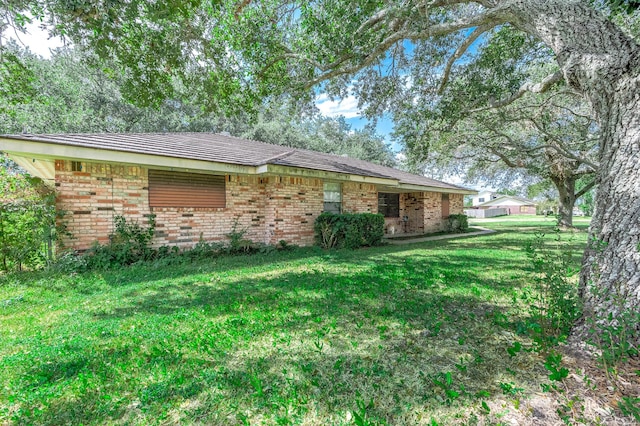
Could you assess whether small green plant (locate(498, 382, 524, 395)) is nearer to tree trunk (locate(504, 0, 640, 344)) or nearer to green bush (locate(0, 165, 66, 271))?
tree trunk (locate(504, 0, 640, 344))

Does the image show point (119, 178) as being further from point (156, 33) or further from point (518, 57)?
point (518, 57)

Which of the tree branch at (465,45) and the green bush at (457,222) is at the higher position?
the tree branch at (465,45)

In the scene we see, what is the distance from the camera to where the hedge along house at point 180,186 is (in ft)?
20.5

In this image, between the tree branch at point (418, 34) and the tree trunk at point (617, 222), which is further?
the tree branch at point (418, 34)

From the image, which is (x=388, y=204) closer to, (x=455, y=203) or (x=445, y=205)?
(x=445, y=205)

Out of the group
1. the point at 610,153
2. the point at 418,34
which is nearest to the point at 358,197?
the point at 418,34

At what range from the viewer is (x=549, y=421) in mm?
1771

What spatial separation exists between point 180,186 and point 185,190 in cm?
17

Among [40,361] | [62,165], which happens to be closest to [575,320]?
[40,361]

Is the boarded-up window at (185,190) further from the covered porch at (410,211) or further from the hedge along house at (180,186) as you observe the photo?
the covered porch at (410,211)

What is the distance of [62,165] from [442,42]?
9.98 metres

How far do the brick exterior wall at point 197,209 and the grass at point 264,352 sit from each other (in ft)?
6.06

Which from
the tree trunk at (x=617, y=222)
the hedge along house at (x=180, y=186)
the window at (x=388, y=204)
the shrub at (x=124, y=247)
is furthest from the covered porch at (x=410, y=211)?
the tree trunk at (x=617, y=222)

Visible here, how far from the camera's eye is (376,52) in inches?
227
